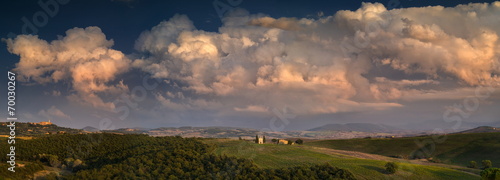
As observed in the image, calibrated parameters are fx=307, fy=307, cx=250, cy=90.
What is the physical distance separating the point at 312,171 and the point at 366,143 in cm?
9872

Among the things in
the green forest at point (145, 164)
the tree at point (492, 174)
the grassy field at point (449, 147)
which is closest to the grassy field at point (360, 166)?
the green forest at point (145, 164)

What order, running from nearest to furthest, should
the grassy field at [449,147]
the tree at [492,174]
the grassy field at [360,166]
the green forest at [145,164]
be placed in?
the tree at [492,174] → the green forest at [145,164] → the grassy field at [360,166] → the grassy field at [449,147]

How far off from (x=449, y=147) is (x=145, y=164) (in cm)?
10944

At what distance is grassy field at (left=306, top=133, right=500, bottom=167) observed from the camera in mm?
99188

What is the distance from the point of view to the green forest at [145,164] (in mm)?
51531

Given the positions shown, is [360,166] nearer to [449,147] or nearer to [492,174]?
[492,174]

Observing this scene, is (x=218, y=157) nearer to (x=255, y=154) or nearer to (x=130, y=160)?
(x=255, y=154)

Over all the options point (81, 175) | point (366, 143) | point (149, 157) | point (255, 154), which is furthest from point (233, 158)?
point (366, 143)

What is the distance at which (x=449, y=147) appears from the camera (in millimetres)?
114250

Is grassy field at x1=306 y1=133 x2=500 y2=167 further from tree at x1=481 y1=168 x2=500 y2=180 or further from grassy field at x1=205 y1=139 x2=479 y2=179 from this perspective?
tree at x1=481 y1=168 x2=500 y2=180

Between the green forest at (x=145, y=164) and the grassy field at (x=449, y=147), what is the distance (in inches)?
2821

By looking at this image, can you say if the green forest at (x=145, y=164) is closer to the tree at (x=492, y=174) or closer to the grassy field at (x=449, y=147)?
the tree at (x=492, y=174)

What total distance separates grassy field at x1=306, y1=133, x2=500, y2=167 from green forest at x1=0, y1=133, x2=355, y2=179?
71645 mm

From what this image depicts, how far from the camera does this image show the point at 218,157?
60062 millimetres
